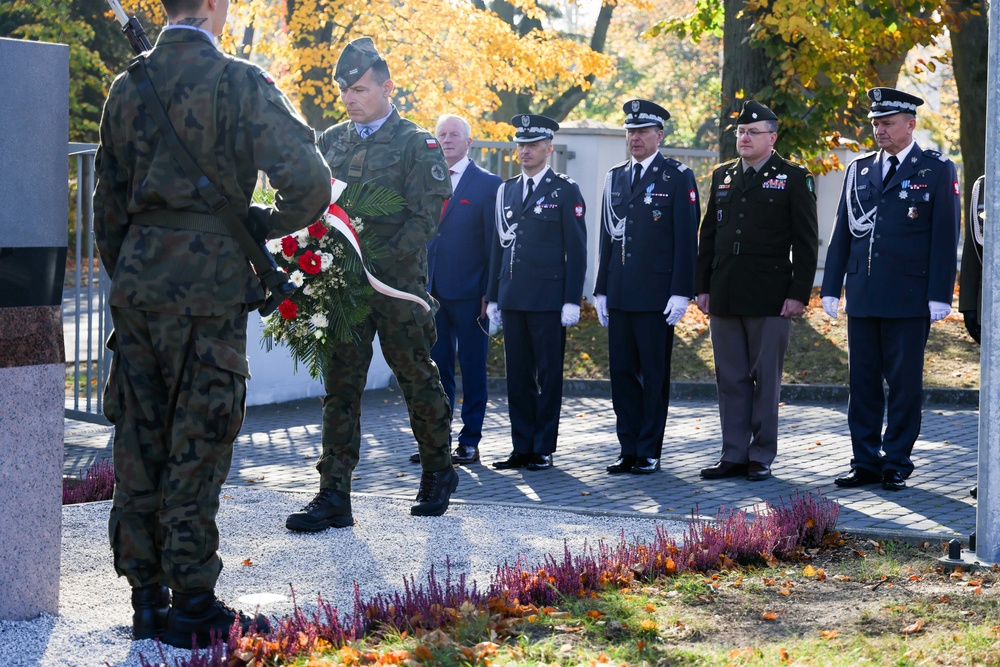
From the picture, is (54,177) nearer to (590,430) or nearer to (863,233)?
(863,233)

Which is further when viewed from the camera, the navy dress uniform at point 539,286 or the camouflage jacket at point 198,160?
the navy dress uniform at point 539,286

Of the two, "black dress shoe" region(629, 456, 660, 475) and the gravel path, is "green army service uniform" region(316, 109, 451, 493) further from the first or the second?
"black dress shoe" region(629, 456, 660, 475)

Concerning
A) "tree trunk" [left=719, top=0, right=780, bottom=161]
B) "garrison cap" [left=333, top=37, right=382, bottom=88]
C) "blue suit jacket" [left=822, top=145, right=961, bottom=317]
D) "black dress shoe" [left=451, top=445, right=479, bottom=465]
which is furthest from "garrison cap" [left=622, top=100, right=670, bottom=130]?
"tree trunk" [left=719, top=0, right=780, bottom=161]

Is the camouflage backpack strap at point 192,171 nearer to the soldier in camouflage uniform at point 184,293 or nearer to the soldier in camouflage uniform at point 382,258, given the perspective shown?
the soldier in camouflage uniform at point 184,293

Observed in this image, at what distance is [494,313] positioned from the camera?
377 inches

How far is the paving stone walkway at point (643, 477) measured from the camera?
302 inches

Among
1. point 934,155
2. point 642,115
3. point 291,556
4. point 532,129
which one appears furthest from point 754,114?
point 291,556

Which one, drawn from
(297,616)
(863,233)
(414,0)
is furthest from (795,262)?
(414,0)

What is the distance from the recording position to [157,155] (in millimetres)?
4754

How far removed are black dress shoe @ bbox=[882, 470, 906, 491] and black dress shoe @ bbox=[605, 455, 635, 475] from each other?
169cm

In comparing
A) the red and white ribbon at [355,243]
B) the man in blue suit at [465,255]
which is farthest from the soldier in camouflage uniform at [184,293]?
the man in blue suit at [465,255]

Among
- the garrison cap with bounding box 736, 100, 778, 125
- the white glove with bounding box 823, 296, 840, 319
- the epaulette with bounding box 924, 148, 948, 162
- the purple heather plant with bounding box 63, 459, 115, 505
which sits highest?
the garrison cap with bounding box 736, 100, 778, 125

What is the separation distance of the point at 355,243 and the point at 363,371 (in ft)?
2.49

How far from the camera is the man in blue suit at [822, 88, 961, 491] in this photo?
8.16 m
